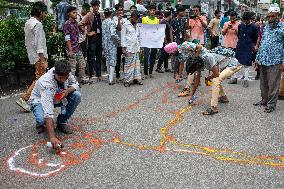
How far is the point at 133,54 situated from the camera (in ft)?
26.6

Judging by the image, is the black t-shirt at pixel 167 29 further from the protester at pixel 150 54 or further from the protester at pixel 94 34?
the protester at pixel 94 34

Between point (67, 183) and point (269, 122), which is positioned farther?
point (269, 122)

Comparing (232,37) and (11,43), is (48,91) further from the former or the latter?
(232,37)

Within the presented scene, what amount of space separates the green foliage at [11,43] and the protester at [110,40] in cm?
181

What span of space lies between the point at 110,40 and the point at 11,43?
2149mm

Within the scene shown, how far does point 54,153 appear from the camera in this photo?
13.9 ft

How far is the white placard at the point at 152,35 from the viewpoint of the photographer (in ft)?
29.8

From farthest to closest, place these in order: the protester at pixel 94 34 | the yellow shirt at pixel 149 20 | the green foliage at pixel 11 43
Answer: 1. the yellow shirt at pixel 149 20
2. the protester at pixel 94 34
3. the green foliage at pixel 11 43

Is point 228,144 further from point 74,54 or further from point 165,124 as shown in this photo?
point 74,54

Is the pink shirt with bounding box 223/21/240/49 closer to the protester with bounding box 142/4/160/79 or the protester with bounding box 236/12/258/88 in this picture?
the protester with bounding box 236/12/258/88

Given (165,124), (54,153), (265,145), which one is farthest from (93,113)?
(265,145)

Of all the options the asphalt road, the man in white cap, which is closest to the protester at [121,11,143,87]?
the asphalt road

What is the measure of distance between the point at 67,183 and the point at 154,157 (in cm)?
110

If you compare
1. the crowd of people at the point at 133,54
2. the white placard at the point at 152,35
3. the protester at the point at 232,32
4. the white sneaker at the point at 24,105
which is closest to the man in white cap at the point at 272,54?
the crowd of people at the point at 133,54
